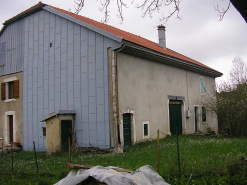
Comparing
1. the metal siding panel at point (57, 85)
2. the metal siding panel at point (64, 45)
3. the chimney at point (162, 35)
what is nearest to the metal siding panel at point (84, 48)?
the metal siding panel at point (64, 45)

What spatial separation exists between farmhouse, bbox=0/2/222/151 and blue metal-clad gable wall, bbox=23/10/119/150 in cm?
4

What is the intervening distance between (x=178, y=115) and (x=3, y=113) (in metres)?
10.8

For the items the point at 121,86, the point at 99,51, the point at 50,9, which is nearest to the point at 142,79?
the point at 121,86

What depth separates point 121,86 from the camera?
12.9 m

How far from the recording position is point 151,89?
49.6 feet

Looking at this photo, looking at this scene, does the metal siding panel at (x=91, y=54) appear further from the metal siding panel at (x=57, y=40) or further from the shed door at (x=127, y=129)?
the shed door at (x=127, y=129)

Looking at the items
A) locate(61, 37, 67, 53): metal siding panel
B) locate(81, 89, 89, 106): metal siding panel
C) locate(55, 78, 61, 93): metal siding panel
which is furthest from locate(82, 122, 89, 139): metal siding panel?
locate(61, 37, 67, 53): metal siding panel

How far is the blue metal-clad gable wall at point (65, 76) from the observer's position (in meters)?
12.8

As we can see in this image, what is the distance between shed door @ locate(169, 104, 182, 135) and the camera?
55.5ft

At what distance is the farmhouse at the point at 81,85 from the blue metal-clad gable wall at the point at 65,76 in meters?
0.04

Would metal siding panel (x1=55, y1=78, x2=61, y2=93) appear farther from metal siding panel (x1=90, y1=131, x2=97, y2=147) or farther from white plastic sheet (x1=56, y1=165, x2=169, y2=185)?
white plastic sheet (x1=56, y1=165, x2=169, y2=185)

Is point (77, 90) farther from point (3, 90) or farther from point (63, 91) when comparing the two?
point (3, 90)

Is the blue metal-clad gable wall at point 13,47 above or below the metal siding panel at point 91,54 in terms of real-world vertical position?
above

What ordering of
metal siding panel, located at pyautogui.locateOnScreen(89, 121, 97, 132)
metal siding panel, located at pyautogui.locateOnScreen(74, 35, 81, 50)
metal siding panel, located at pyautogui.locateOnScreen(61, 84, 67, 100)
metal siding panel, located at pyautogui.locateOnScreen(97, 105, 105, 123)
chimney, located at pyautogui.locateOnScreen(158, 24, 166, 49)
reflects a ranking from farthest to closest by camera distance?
chimney, located at pyautogui.locateOnScreen(158, 24, 166, 49) < metal siding panel, located at pyautogui.locateOnScreen(61, 84, 67, 100) < metal siding panel, located at pyautogui.locateOnScreen(74, 35, 81, 50) < metal siding panel, located at pyautogui.locateOnScreen(89, 121, 97, 132) < metal siding panel, located at pyautogui.locateOnScreen(97, 105, 105, 123)
